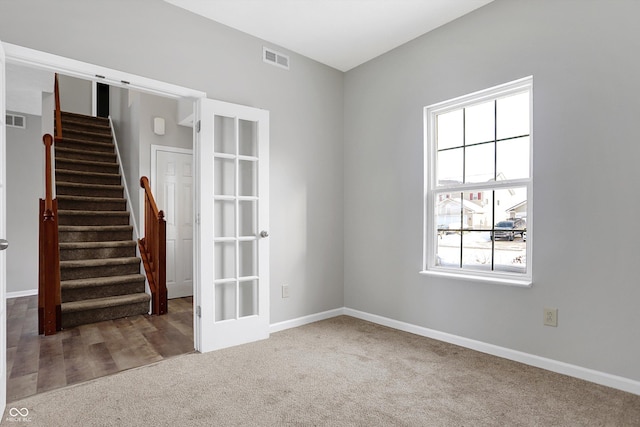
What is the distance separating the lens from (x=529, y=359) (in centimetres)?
263

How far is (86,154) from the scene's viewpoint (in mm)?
5719

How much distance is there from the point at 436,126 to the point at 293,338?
2.31m

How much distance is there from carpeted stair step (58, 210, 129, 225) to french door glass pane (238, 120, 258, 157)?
286cm

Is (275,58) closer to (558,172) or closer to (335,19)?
(335,19)

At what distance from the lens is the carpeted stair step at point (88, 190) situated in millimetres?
5023

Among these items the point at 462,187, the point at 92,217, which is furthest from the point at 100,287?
the point at 462,187

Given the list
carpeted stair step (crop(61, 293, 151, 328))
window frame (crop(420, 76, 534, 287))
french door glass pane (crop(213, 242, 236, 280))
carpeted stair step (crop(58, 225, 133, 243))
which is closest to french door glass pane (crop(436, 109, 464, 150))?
window frame (crop(420, 76, 534, 287))

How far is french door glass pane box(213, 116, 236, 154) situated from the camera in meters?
3.09

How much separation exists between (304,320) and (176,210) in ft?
8.59

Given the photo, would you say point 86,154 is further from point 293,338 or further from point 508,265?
point 508,265

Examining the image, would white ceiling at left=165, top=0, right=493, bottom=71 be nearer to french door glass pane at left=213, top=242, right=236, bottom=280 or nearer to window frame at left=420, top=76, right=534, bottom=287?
window frame at left=420, top=76, right=534, bottom=287

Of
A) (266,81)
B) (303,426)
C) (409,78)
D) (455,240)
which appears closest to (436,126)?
(409,78)

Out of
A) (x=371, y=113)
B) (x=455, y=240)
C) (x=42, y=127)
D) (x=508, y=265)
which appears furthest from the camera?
(x=42, y=127)

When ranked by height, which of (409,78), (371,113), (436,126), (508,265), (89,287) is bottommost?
(89,287)
